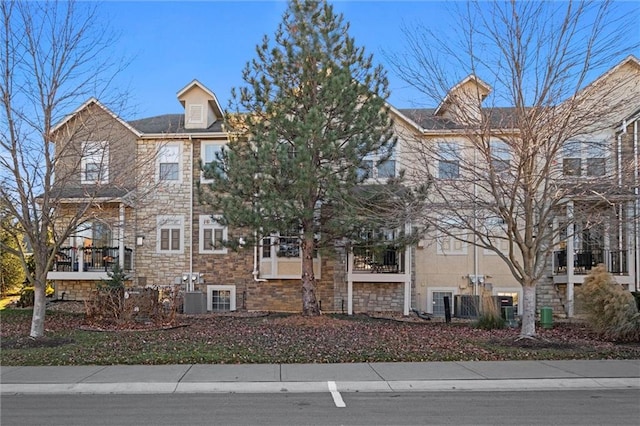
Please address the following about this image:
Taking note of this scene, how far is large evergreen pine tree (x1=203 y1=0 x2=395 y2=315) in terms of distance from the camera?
14266 millimetres

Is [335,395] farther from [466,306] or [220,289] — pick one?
[220,289]

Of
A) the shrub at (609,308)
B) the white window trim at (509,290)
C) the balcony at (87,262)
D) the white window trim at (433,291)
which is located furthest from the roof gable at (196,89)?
the shrub at (609,308)

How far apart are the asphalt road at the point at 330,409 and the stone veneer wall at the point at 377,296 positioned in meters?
11.1

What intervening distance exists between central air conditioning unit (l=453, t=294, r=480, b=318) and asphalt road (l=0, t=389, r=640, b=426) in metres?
10.1

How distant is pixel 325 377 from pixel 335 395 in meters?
1.04

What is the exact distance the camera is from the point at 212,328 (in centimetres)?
1421

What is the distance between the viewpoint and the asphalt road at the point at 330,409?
20.9 feet

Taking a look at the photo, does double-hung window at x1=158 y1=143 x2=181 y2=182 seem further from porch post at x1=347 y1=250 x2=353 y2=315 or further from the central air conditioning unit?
the central air conditioning unit

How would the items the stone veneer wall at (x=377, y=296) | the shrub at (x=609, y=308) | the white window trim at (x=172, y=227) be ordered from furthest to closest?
the white window trim at (x=172, y=227), the stone veneer wall at (x=377, y=296), the shrub at (x=609, y=308)

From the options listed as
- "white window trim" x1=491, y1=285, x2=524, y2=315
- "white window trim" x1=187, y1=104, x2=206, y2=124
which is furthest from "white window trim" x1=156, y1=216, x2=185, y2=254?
"white window trim" x1=491, y1=285, x2=524, y2=315

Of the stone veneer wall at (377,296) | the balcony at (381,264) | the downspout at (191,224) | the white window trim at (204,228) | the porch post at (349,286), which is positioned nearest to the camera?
the porch post at (349,286)

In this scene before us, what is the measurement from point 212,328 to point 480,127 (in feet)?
27.4

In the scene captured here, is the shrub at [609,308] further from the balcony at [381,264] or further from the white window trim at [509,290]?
the balcony at [381,264]

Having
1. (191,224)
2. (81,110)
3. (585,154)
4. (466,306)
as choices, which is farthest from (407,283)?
(81,110)
